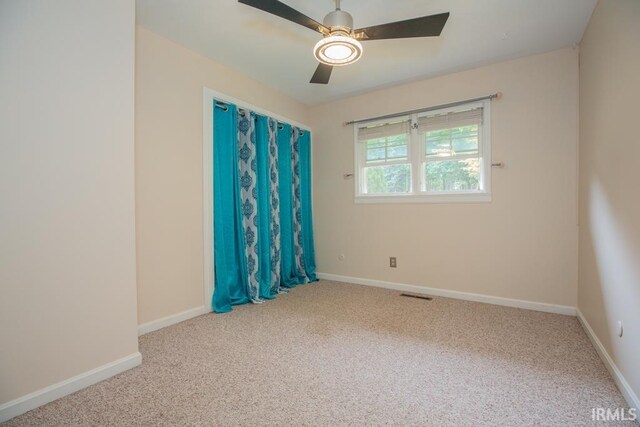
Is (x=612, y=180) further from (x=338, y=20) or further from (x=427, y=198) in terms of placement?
(x=338, y=20)

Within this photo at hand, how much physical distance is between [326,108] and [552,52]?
2.52 meters

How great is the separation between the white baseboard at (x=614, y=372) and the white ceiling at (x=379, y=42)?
94.8 inches

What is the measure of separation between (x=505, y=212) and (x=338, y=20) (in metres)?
2.43

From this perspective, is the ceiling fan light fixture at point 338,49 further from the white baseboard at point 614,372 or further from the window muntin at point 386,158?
the white baseboard at point 614,372

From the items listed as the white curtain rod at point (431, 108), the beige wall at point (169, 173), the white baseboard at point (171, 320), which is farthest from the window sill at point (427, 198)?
the white baseboard at point (171, 320)

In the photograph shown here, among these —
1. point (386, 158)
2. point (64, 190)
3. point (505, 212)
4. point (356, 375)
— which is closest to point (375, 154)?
point (386, 158)

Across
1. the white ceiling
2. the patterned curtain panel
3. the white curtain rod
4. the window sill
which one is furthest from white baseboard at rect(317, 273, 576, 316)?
the white ceiling

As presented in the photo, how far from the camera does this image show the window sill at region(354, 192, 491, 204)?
307 cm

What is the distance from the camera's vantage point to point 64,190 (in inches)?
61.5

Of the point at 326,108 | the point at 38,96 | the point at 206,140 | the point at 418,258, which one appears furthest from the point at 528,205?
the point at 38,96

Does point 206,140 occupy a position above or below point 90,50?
below

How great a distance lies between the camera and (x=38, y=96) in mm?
1479

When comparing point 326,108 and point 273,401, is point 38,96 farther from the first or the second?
point 326,108

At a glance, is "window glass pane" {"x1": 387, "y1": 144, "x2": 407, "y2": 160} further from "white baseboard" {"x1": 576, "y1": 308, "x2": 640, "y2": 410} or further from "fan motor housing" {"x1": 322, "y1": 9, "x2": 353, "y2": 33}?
"white baseboard" {"x1": 576, "y1": 308, "x2": 640, "y2": 410}
